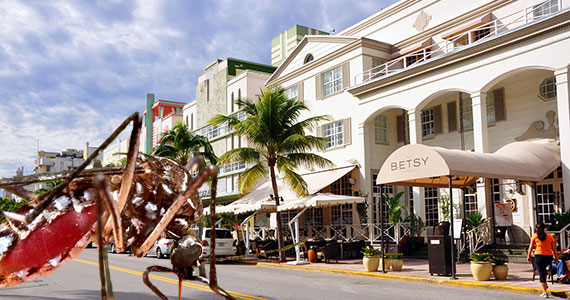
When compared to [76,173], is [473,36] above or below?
above

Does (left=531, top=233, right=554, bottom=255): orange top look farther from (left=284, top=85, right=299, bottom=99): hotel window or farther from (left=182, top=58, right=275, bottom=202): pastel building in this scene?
(left=182, top=58, right=275, bottom=202): pastel building

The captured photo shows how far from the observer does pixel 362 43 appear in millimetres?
25984

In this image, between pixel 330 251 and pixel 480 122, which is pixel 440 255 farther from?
pixel 480 122

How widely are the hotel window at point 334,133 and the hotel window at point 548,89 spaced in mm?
10118

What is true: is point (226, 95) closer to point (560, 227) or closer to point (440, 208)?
point (440, 208)

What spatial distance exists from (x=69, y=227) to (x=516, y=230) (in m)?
21.8

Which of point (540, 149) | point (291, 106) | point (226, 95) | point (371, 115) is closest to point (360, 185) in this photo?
point (371, 115)

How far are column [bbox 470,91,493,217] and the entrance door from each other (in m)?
1.99

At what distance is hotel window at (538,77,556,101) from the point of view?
20.0 m

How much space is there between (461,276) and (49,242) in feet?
50.6

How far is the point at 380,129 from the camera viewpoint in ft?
88.6

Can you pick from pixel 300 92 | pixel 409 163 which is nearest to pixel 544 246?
pixel 409 163

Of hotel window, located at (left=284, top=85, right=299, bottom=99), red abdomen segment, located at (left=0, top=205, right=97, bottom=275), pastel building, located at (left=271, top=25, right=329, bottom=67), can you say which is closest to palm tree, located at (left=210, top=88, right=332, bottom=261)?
hotel window, located at (left=284, top=85, right=299, bottom=99)

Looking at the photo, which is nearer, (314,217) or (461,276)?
(461,276)
